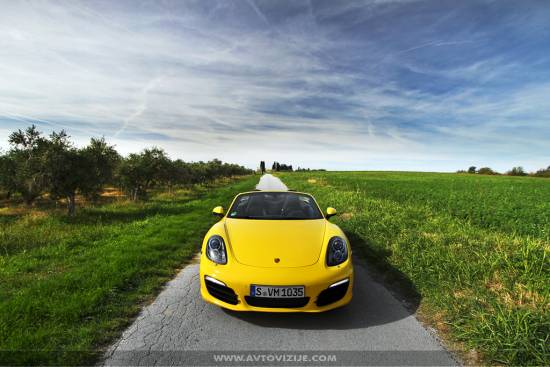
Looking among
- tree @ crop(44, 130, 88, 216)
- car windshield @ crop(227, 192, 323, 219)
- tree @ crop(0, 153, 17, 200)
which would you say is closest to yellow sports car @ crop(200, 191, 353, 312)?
car windshield @ crop(227, 192, 323, 219)

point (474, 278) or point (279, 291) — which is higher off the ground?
point (279, 291)

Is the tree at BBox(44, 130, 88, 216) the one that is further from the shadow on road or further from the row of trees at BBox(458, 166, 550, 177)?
the row of trees at BBox(458, 166, 550, 177)

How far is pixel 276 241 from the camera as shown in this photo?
364cm

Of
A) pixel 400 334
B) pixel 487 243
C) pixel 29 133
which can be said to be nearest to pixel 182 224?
pixel 400 334

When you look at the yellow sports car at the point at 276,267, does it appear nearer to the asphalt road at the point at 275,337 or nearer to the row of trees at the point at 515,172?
the asphalt road at the point at 275,337

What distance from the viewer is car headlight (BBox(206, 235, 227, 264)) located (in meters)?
3.42

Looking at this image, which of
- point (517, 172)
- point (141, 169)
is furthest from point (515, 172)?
point (141, 169)

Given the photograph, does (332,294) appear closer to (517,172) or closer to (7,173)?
(7,173)

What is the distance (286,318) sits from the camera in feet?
10.8

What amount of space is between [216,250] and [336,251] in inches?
60.8

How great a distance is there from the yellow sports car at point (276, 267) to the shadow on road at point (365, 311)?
25 centimetres

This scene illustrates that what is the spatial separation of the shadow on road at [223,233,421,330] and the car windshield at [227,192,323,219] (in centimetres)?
139

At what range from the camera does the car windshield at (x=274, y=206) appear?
4.62 meters

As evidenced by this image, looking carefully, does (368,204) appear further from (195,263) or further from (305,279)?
(305,279)
